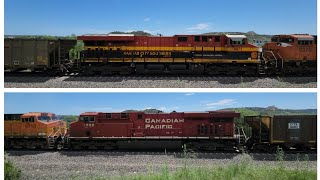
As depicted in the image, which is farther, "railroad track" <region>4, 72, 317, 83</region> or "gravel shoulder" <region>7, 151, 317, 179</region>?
"railroad track" <region>4, 72, 317, 83</region>

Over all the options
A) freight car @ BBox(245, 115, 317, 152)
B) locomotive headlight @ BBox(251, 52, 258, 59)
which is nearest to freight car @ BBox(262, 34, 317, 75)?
locomotive headlight @ BBox(251, 52, 258, 59)

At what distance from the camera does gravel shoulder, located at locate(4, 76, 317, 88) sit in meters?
7.98

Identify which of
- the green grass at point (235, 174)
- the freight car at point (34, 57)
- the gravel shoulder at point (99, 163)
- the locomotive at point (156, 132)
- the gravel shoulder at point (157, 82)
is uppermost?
the freight car at point (34, 57)

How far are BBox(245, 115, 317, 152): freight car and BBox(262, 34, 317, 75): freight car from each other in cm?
136

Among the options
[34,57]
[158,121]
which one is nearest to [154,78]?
[158,121]

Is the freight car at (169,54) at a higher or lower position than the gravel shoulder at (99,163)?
higher

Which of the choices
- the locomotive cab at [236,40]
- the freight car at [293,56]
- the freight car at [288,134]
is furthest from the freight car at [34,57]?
the freight car at [288,134]

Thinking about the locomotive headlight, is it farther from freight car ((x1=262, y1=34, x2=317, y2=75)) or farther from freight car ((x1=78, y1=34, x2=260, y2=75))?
freight car ((x1=262, y1=34, x2=317, y2=75))

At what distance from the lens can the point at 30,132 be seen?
10195 millimetres

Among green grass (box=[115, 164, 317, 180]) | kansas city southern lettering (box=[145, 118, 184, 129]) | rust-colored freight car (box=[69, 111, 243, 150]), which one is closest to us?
green grass (box=[115, 164, 317, 180])

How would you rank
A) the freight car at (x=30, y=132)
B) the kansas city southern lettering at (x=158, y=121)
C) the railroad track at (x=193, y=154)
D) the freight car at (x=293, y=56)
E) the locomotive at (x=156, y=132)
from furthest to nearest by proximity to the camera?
the kansas city southern lettering at (x=158, y=121), the freight car at (x=30, y=132), the locomotive at (x=156, y=132), the freight car at (x=293, y=56), the railroad track at (x=193, y=154)

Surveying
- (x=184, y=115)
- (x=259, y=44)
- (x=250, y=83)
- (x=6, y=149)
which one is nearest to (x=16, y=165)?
(x=6, y=149)

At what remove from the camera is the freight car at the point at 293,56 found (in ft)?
29.6

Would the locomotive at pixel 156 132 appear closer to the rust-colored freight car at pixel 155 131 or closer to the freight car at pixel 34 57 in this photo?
the rust-colored freight car at pixel 155 131
